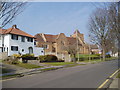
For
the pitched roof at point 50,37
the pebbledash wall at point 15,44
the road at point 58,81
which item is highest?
the pitched roof at point 50,37

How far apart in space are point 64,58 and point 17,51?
433 inches

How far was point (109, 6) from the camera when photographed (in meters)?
11.7

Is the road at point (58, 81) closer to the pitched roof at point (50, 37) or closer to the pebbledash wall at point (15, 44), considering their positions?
the pebbledash wall at point (15, 44)

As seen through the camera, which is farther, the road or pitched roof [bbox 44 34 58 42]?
pitched roof [bbox 44 34 58 42]

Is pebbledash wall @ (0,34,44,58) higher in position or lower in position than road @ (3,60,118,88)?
higher

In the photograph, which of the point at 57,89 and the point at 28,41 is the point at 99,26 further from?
the point at 57,89

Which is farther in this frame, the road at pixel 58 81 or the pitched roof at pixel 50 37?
the pitched roof at pixel 50 37

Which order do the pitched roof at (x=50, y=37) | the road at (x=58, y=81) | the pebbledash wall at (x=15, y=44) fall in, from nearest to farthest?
1. the road at (x=58, y=81)
2. the pebbledash wall at (x=15, y=44)
3. the pitched roof at (x=50, y=37)

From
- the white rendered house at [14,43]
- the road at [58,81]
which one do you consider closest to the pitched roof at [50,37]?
the white rendered house at [14,43]

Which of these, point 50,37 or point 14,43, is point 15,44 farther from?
point 50,37

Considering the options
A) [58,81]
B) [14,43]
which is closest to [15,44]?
[14,43]

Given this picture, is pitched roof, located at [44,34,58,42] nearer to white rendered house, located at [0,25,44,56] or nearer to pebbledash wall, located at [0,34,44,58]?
pebbledash wall, located at [0,34,44,58]

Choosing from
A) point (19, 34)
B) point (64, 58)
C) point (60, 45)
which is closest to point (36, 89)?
point (64, 58)

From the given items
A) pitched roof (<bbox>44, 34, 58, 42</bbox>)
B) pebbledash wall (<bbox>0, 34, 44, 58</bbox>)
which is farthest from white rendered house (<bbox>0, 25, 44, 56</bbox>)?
pitched roof (<bbox>44, 34, 58, 42</bbox>)
